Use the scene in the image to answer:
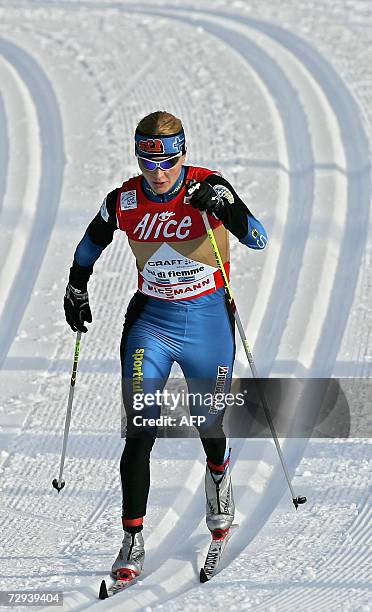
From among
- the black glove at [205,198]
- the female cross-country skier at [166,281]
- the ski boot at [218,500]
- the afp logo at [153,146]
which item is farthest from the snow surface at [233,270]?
the afp logo at [153,146]

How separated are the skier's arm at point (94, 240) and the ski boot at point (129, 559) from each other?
124 cm

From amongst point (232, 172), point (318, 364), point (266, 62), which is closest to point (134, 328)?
point (318, 364)

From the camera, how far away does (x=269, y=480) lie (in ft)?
22.7

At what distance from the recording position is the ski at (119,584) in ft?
18.9

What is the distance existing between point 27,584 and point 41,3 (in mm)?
10924

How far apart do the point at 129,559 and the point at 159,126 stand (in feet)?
6.75

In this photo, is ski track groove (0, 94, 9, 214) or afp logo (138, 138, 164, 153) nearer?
afp logo (138, 138, 164, 153)

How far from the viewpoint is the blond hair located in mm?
5508

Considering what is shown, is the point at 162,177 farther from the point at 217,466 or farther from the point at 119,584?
the point at 119,584

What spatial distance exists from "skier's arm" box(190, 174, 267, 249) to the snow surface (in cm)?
159

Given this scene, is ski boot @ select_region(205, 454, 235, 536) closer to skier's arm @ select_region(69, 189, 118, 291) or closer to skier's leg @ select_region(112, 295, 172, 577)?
skier's leg @ select_region(112, 295, 172, 577)

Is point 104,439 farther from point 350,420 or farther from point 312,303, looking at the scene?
point 312,303

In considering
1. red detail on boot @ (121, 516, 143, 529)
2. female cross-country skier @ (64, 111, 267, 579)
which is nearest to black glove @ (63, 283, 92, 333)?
female cross-country skier @ (64, 111, 267, 579)

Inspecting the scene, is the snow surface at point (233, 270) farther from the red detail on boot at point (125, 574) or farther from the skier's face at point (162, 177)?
the skier's face at point (162, 177)
